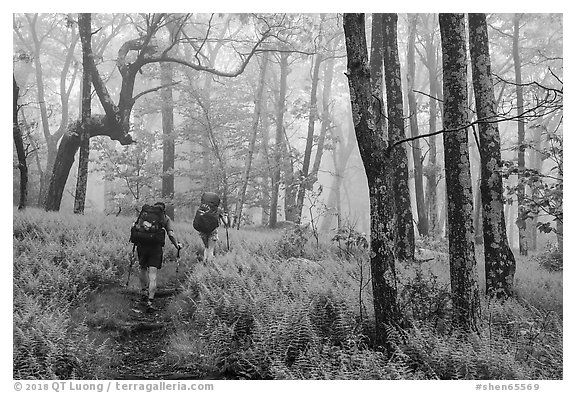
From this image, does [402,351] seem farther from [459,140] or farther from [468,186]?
[459,140]

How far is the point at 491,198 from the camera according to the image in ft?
27.8

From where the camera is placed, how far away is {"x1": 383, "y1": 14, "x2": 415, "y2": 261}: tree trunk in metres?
11.2

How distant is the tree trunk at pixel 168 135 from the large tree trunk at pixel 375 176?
1219 cm

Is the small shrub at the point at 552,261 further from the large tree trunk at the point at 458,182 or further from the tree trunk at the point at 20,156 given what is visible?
the tree trunk at the point at 20,156

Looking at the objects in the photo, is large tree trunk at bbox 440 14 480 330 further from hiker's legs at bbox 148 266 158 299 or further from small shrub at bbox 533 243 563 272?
small shrub at bbox 533 243 563 272

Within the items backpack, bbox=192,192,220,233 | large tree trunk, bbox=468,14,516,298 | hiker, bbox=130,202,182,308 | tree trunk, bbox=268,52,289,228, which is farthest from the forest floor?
tree trunk, bbox=268,52,289,228

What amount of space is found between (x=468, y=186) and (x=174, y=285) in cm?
676

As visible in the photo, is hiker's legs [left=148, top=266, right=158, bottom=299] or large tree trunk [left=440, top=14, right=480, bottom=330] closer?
large tree trunk [left=440, top=14, right=480, bottom=330]

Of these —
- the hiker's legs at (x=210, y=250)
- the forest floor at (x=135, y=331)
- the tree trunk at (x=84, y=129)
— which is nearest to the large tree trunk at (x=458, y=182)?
the forest floor at (x=135, y=331)

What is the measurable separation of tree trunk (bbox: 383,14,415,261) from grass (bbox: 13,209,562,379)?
1.18 m

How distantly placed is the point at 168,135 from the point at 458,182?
1324 centimetres

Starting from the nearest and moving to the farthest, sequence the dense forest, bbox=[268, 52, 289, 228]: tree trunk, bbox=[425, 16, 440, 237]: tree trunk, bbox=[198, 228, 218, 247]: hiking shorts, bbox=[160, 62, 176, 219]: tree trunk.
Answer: the dense forest < bbox=[198, 228, 218, 247]: hiking shorts < bbox=[160, 62, 176, 219]: tree trunk < bbox=[268, 52, 289, 228]: tree trunk < bbox=[425, 16, 440, 237]: tree trunk

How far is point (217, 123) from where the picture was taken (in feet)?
58.0

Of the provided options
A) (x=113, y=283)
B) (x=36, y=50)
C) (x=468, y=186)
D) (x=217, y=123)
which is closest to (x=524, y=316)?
(x=468, y=186)
